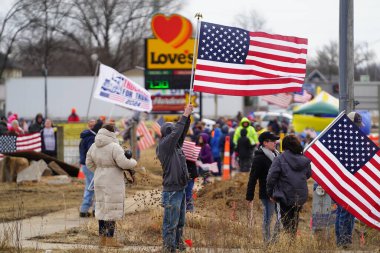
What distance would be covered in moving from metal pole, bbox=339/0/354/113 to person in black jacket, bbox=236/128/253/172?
1211cm

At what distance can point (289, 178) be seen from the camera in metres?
10.8

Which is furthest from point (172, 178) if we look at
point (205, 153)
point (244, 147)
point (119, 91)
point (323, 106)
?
point (323, 106)

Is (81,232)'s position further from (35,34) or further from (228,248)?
(35,34)

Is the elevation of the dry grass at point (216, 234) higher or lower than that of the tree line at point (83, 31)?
lower

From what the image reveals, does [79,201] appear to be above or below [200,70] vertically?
below

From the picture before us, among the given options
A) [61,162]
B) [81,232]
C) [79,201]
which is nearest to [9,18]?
[61,162]

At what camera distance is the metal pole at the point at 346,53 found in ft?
41.8

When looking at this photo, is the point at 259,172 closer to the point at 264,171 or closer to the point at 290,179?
the point at 264,171

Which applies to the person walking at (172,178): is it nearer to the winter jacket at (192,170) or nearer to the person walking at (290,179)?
the person walking at (290,179)

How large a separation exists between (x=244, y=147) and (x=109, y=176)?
13464mm

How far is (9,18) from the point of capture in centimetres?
6662

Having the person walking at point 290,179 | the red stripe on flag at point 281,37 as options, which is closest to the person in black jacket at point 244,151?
the red stripe on flag at point 281,37

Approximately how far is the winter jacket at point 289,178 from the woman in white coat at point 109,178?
1999 mm

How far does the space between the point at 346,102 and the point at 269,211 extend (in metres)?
2.25
